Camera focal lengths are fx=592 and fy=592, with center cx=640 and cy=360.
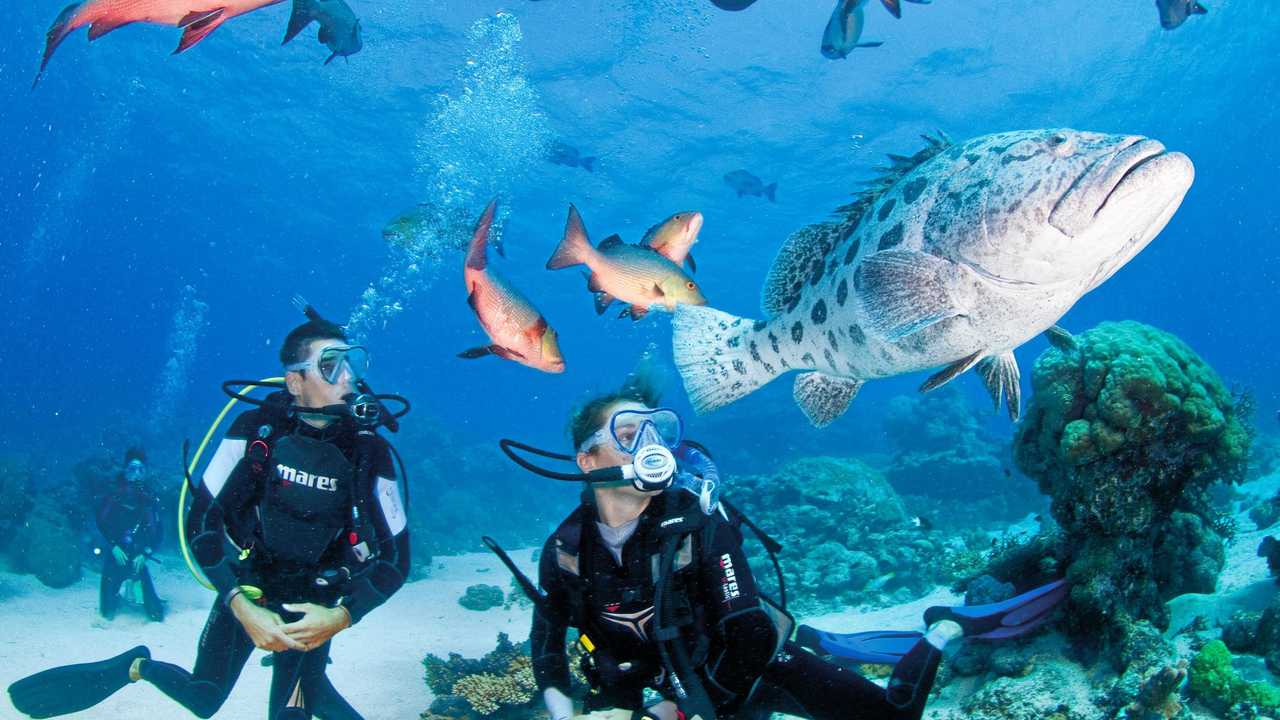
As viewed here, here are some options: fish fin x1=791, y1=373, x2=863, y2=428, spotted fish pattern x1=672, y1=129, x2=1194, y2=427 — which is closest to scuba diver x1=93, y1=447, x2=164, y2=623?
fish fin x1=791, y1=373, x2=863, y2=428

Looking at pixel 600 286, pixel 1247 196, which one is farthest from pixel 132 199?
pixel 1247 196

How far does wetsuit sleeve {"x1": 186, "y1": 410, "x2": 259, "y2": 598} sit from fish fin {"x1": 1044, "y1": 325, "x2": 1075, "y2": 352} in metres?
5.35

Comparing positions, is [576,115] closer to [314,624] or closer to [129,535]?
[129,535]

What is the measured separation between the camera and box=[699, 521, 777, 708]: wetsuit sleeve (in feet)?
8.59

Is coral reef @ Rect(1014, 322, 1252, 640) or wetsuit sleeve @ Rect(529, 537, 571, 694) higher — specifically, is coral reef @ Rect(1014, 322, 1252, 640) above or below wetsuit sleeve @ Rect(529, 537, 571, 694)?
above

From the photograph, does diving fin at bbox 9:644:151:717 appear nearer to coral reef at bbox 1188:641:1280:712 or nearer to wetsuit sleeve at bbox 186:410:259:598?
wetsuit sleeve at bbox 186:410:259:598

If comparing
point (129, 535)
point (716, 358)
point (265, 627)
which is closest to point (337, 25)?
point (716, 358)

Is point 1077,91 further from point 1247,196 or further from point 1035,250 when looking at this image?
point 1247,196

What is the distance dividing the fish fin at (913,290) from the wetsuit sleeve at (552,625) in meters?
2.00

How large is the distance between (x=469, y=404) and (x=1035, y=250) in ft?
330

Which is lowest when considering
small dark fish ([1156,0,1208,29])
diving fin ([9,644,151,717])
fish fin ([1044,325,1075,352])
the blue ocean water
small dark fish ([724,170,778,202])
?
diving fin ([9,644,151,717])

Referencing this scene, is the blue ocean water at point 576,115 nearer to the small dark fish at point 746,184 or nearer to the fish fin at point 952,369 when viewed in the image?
the small dark fish at point 746,184

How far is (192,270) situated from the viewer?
57062 millimetres

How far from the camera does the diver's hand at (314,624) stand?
11.3 ft
